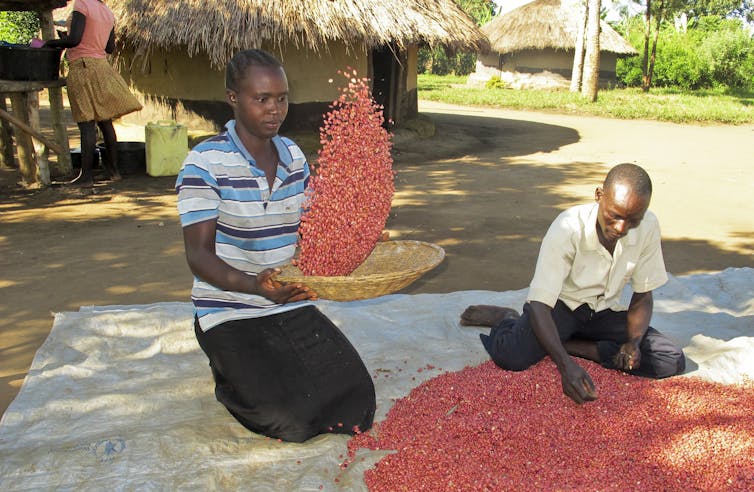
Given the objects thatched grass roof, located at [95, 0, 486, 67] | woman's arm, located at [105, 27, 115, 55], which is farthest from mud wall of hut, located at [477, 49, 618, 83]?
woman's arm, located at [105, 27, 115, 55]

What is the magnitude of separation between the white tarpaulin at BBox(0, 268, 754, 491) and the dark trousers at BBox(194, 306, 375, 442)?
2.8 inches

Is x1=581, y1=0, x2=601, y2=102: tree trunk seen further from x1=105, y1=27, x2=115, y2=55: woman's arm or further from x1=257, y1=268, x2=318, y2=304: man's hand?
x1=257, y1=268, x2=318, y2=304: man's hand

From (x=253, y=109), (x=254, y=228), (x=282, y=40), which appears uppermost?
(x=282, y=40)

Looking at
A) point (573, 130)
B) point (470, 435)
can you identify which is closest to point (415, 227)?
point (470, 435)

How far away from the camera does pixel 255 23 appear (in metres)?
8.27

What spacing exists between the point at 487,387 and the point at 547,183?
528 centimetres

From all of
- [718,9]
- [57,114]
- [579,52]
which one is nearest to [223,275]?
[57,114]

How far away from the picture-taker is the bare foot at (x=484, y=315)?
3.32 metres

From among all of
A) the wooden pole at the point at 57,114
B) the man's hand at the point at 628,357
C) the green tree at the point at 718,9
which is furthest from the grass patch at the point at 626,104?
the green tree at the point at 718,9

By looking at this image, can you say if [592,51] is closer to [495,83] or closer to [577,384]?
[495,83]

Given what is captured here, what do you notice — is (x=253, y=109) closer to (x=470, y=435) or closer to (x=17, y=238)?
(x=470, y=435)

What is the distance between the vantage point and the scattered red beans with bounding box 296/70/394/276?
2.51 meters

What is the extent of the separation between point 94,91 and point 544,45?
18.7 metres

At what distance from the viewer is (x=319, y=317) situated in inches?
104
